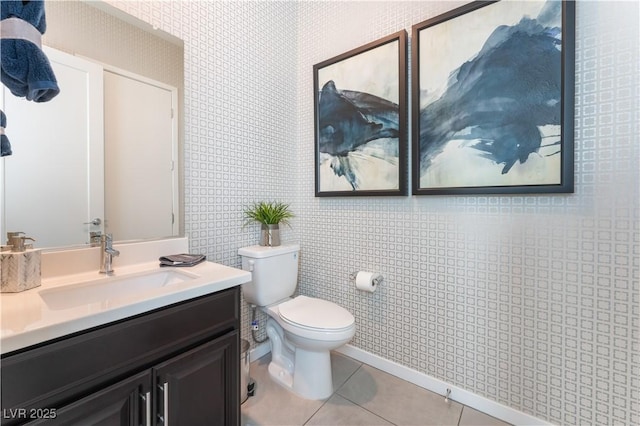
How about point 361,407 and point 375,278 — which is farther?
point 375,278

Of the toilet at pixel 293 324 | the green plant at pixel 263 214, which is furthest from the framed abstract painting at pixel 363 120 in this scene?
the toilet at pixel 293 324

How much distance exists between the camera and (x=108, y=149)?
1.23m

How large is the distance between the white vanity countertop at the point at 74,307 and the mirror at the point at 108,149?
0.25 metres

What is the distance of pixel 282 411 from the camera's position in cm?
145

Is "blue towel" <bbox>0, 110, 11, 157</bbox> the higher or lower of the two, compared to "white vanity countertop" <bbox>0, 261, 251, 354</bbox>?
higher

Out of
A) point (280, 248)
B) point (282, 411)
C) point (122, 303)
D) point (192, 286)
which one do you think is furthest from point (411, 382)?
point (122, 303)

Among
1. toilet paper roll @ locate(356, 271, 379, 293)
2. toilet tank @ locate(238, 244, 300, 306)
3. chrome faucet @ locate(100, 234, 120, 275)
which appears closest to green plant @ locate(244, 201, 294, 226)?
toilet tank @ locate(238, 244, 300, 306)

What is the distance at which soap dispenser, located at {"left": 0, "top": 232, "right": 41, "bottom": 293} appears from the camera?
0.87m

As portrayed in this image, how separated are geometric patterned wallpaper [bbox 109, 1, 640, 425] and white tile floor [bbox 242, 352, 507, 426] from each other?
0.14m

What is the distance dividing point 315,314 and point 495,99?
57.2 inches

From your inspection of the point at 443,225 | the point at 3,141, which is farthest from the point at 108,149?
the point at 443,225

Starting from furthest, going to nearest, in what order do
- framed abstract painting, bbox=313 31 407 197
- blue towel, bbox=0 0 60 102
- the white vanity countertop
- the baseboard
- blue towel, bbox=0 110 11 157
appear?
framed abstract painting, bbox=313 31 407 197
the baseboard
blue towel, bbox=0 110 11 157
blue towel, bbox=0 0 60 102
the white vanity countertop

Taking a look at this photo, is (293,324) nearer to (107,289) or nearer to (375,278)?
(375,278)

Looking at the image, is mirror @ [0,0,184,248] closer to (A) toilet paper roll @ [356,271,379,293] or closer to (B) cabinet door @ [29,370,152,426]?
(B) cabinet door @ [29,370,152,426]
